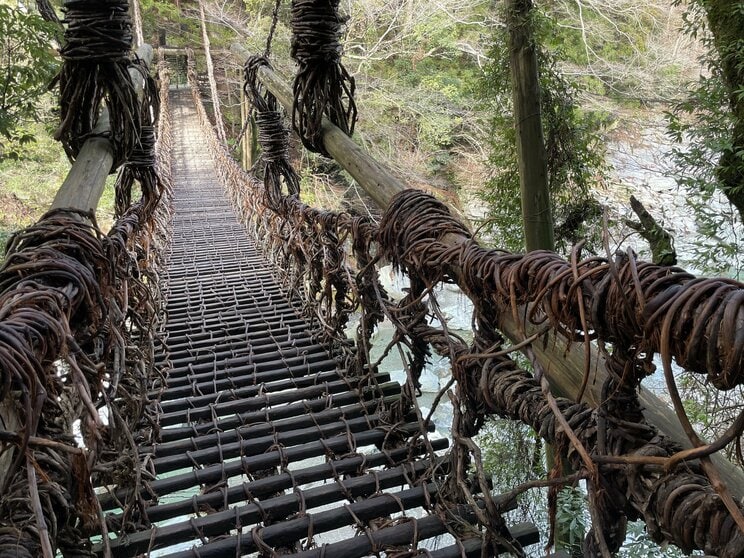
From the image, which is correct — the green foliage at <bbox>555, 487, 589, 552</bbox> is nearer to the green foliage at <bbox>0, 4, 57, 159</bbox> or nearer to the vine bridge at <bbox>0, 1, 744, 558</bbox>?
the vine bridge at <bbox>0, 1, 744, 558</bbox>

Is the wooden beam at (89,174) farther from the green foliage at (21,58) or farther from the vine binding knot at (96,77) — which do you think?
the green foliage at (21,58)

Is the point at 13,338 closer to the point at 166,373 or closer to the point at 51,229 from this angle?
the point at 51,229

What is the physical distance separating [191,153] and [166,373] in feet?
34.9

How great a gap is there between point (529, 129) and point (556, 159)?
623mm

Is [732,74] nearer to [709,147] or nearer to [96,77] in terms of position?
[709,147]

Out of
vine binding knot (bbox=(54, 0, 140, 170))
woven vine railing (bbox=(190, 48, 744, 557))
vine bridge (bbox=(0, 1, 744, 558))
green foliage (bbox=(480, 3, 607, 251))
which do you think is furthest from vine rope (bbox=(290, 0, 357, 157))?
green foliage (bbox=(480, 3, 607, 251))

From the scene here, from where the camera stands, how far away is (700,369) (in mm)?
549

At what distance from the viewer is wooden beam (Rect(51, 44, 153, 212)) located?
1.42m

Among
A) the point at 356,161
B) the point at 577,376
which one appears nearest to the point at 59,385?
the point at 577,376

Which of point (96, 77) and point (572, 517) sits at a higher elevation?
point (96, 77)

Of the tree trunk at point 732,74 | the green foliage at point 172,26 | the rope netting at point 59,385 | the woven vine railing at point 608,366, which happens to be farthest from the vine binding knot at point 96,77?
the green foliage at point 172,26

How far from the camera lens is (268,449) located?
1.58m

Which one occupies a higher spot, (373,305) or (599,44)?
(599,44)

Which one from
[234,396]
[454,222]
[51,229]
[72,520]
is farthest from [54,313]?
[234,396]
